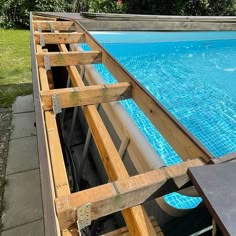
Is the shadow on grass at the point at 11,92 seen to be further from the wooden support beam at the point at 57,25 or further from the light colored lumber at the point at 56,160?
the light colored lumber at the point at 56,160

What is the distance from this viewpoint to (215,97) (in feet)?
17.3

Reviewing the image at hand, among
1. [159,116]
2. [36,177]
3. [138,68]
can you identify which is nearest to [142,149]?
[159,116]

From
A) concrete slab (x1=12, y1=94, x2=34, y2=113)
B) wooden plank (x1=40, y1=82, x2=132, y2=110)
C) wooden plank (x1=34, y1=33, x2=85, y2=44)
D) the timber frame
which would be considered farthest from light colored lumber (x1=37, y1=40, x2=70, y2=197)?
concrete slab (x1=12, y1=94, x2=34, y2=113)

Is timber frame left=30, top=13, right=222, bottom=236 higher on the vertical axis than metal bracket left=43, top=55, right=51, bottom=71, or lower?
lower

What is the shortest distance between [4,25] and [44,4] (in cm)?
194

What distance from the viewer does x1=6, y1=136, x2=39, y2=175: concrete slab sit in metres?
3.56

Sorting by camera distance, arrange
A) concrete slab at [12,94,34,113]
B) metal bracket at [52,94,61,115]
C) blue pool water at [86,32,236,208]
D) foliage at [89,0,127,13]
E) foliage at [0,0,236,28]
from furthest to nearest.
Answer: foliage at [89,0,127,13], foliage at [0,0,236,28], concrete slab at [12,94,34,113], blue pool water at [86,32,236,208], metal bracket at [52,94,61,115]

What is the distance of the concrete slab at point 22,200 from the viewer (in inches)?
113

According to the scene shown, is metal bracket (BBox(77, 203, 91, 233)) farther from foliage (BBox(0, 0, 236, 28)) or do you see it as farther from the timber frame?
foliage (BBox(0, 0, 236, 28))

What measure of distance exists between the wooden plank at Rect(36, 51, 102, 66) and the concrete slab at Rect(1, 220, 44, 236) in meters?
2.00

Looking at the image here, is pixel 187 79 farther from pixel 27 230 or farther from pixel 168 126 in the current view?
pixel 27 230

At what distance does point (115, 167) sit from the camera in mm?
1735

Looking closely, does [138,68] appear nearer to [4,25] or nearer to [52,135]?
[52,135]

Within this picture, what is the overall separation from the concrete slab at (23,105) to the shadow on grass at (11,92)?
12 centimetres
